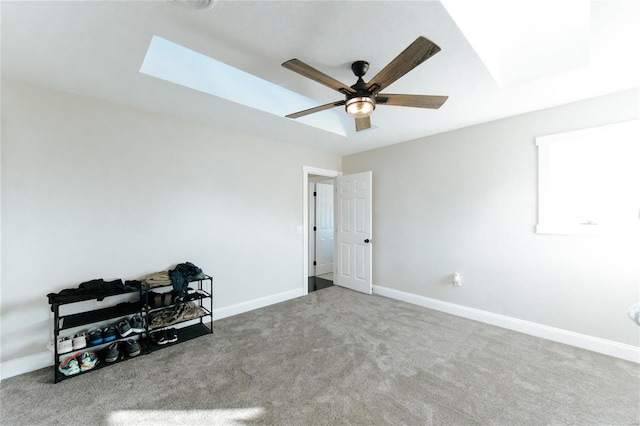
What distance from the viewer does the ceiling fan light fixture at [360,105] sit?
1.85m

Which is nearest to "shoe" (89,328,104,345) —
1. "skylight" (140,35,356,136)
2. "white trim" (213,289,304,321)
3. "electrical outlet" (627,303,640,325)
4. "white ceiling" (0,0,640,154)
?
"white trim" (213,289,304,321)

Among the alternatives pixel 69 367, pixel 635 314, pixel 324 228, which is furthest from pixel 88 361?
pixel 324 228

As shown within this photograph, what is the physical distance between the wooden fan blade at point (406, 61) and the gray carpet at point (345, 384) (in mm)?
2211

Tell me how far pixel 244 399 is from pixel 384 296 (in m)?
2.86

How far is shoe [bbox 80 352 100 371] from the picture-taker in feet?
7.29

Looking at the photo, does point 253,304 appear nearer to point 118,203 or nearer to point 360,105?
point 118,203

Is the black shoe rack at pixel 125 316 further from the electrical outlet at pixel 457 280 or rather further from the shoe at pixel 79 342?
the electrical outlet at pixel 457 280

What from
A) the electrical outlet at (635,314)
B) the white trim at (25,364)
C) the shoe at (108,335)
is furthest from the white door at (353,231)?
the white trim at (25,364)

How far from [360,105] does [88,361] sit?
3069 mm

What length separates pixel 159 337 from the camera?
8.86 ft

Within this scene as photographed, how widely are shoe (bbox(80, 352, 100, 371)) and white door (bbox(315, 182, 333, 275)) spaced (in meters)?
3.99

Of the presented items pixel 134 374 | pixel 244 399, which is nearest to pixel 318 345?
pixel 244 399

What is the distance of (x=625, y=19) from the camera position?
1595 millimetres

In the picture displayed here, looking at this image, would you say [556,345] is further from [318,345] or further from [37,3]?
[37,3]
